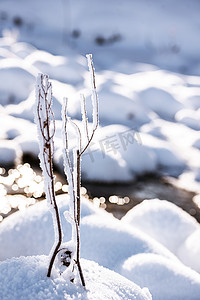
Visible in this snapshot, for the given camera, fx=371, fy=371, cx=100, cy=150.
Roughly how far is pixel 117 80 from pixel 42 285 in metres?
8.06

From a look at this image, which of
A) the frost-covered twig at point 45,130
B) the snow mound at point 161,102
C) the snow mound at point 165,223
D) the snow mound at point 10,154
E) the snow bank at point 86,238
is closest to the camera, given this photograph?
the frost-covered twig at point 45,130

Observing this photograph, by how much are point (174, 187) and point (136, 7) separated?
40.3 ft

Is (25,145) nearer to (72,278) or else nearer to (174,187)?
(174,187)

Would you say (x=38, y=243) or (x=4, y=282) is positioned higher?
(x=4, y=282)

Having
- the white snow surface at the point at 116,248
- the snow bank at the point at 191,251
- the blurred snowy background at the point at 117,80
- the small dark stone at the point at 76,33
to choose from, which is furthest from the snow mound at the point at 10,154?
the small dark stone at the point at 76,33

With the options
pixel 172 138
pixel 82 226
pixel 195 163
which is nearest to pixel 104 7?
pixel 172 138

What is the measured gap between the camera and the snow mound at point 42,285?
1.14 m

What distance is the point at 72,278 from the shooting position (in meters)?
1.20

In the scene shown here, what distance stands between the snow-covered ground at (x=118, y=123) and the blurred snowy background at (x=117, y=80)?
0.02 m

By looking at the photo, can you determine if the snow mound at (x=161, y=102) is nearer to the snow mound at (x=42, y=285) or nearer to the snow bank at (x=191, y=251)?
the snow bank at (x=191, y=251)

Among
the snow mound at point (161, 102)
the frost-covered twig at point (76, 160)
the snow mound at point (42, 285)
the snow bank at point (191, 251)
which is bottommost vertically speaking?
the snow mound at point (161, 102)

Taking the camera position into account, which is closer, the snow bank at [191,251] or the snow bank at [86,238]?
the snow bank at [86,238]

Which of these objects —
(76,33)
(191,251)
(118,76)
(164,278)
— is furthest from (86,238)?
(76,33)

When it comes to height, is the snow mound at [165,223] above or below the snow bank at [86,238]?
below
